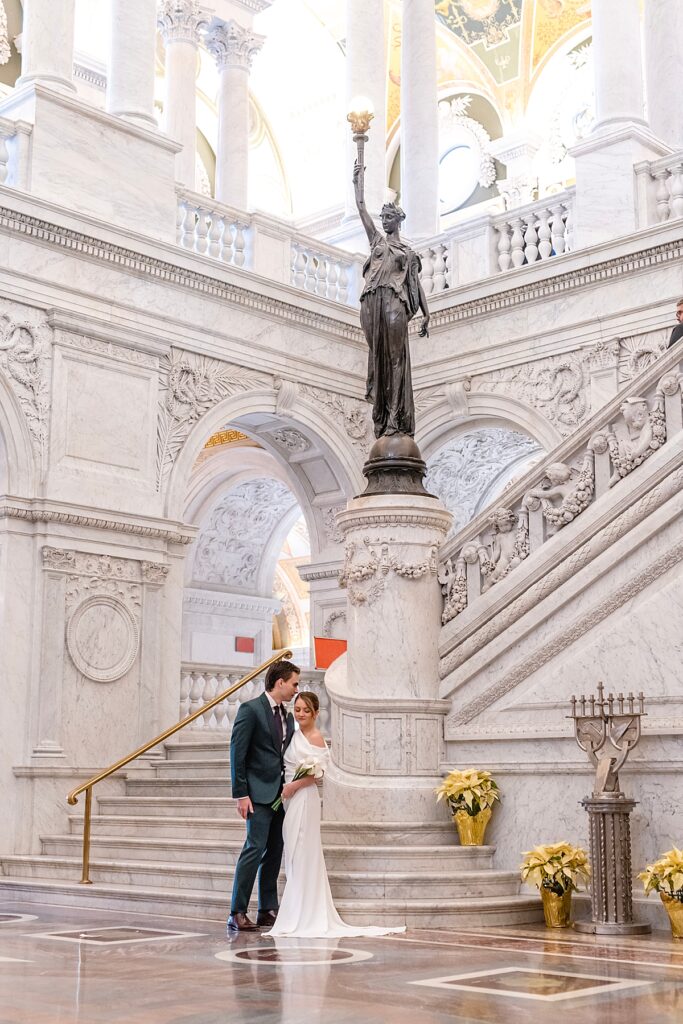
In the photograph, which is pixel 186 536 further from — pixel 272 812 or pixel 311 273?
pixel 272 812

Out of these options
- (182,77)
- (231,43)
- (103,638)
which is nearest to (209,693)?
(103,638)

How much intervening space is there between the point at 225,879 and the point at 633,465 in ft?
12.3

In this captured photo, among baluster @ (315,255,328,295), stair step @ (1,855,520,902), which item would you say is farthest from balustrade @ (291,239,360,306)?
stair step @ (1,855,520,902)

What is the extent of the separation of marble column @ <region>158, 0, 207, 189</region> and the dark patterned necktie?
11562mm

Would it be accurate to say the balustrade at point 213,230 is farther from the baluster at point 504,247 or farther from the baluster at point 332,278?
the baluster at point 504,247

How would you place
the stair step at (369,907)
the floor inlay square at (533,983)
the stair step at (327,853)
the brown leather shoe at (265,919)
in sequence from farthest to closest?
the stair step at (327,853), the stair step at (369,907), the brown leather shoe at (265,919), the floor inlay square at (533,983)

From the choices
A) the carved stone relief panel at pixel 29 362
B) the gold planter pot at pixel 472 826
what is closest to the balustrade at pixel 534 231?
the carved stone relief panel at pixel 29 362

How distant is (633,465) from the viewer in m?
8.85

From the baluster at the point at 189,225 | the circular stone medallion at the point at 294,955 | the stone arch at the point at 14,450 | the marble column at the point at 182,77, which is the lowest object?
the circular stone medallion at the point at 294,955

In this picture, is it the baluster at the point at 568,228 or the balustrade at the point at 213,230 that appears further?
the baluster at the point at 568,228

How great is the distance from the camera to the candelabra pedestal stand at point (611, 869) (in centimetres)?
733

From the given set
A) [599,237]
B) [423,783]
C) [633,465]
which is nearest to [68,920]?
[423,783]

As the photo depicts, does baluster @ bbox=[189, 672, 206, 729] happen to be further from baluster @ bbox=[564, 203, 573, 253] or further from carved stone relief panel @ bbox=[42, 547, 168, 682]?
baluster @ bbox=[564, 203, 573, 253]

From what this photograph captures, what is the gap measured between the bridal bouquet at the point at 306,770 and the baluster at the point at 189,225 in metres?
7.88
